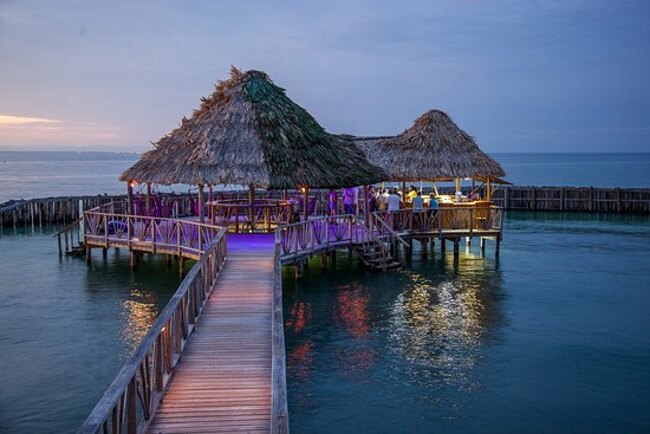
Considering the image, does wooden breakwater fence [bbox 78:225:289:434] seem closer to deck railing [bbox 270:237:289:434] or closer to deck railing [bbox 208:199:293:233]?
deck railing [bbox 270:237:289:434]

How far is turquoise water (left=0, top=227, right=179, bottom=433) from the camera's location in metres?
11.1

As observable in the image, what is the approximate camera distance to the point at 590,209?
4138cm

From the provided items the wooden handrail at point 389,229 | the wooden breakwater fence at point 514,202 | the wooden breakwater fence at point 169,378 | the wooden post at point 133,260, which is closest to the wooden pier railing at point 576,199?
the wooden breakwater fence at point 514,202

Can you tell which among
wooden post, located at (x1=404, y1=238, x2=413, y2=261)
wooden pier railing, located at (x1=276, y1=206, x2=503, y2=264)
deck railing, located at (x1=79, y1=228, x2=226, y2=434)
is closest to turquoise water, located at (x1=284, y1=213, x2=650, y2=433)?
wooden post, located at (x1=404, y1=238, x2=413, y2=261)

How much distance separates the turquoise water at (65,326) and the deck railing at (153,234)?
1131 mm

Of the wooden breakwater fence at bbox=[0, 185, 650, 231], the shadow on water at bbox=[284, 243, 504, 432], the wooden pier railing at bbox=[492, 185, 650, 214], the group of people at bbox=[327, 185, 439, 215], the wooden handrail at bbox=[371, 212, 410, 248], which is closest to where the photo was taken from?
the shadow on water at bbox=[284, 243, 504, 432]

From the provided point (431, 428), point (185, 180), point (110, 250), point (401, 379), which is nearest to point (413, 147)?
point (185, 180)

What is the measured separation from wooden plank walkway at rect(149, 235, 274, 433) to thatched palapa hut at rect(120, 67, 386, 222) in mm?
6462

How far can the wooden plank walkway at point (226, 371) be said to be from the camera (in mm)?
7414

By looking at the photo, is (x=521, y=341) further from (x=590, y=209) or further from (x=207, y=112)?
(x=590, y=209)

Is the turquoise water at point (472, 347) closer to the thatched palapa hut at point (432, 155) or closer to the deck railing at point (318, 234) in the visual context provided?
the deck railing at point (318, 234)

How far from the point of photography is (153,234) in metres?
20.4

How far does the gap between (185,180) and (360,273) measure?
6707 mm

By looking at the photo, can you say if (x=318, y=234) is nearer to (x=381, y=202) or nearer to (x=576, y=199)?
(x=381, y=202)
